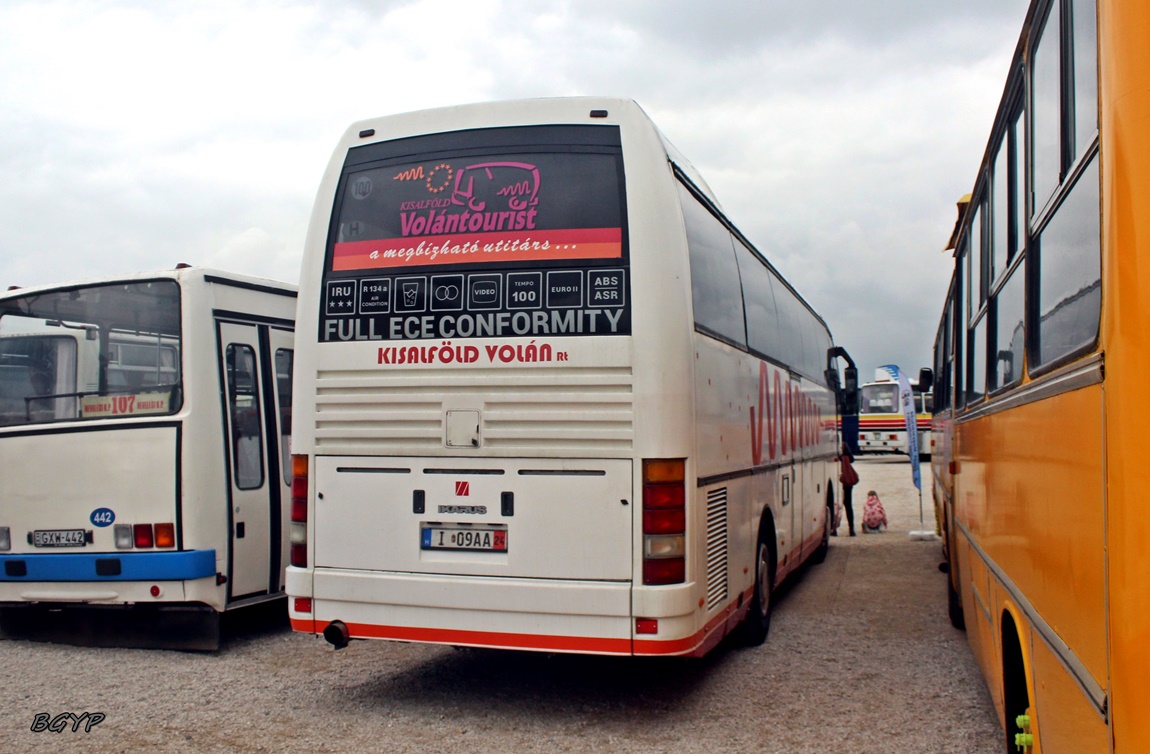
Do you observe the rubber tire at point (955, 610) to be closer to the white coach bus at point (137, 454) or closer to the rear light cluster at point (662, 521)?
the rear light cluster at point (662, 521)

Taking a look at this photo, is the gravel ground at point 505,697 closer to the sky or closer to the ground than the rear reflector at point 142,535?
closer to the ground

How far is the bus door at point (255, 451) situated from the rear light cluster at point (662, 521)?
3769 millimetres

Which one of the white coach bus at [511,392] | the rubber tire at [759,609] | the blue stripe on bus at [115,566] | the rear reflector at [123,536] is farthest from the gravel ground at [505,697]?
the rear reflector at [123,536]

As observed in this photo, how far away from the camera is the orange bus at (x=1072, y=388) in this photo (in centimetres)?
209

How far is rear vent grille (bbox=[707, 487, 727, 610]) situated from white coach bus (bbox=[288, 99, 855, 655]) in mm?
30

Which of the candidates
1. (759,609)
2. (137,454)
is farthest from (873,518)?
(137,454)

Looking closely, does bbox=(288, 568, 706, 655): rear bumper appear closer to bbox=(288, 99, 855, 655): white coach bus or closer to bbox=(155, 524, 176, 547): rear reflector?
bbox=(288, 99, 855, 655): white coach bus

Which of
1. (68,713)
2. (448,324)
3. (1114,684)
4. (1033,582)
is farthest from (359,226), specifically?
(1114,684)

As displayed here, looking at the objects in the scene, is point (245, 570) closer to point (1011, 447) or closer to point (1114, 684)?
point (1011, 447)

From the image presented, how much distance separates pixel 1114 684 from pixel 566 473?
12.5 feet

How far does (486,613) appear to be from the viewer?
18.9 feet

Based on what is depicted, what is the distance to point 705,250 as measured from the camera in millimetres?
6715

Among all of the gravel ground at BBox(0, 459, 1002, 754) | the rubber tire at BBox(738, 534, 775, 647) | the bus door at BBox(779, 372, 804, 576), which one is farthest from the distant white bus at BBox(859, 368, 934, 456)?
the rubber tire at BBox(738, 534, 775, 647)

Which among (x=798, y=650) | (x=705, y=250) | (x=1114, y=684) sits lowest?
(x=798, y=650)
